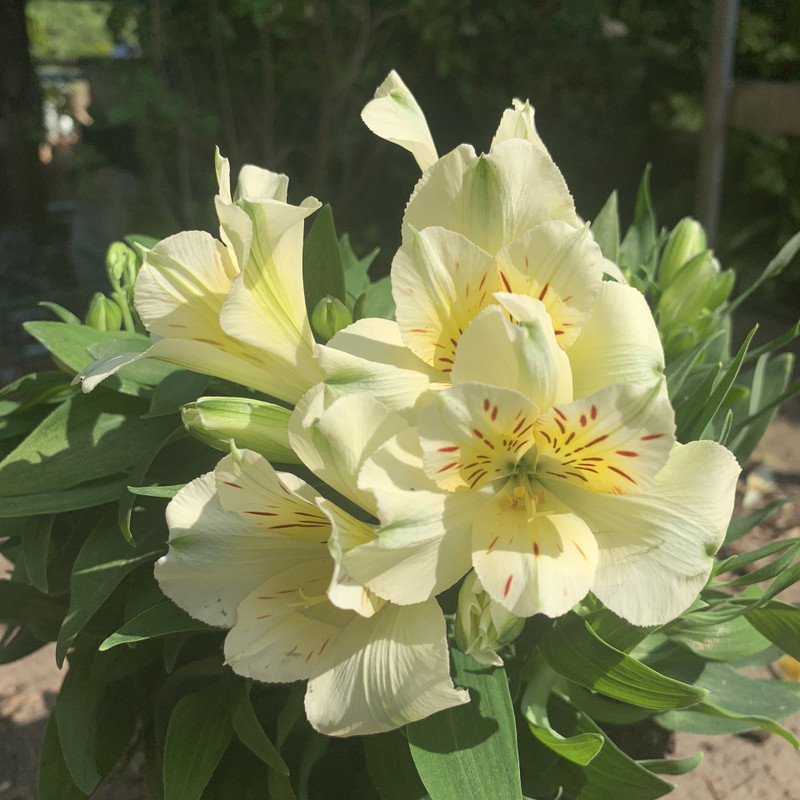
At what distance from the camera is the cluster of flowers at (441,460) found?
43cm

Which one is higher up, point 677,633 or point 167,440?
point 167,440

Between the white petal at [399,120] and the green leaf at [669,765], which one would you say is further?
the green leaf at [669,765]

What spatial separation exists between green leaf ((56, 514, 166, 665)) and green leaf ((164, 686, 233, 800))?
0.12 m

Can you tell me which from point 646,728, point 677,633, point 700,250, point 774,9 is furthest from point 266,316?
point 774,9

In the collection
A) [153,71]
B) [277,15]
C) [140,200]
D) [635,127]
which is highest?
[277,15]

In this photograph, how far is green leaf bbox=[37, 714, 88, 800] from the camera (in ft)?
2.68

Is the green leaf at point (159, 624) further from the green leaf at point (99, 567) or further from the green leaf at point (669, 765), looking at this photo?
the green leaf at point (669, 765)

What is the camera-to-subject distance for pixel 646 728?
101 cm

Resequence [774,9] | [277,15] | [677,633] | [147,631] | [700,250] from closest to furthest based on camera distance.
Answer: [147,631], [677,633], [700,250], [277,15], [774,9]

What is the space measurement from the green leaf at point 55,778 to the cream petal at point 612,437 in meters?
0.64

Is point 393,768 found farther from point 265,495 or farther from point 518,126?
point 518,126

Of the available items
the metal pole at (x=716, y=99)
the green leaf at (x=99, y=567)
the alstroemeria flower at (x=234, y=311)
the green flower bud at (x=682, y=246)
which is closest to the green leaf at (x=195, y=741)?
the green leaf at (x=99, y=567)

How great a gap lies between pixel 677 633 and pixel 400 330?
423 millimetres

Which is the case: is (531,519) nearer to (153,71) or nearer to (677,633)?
(677,633)
